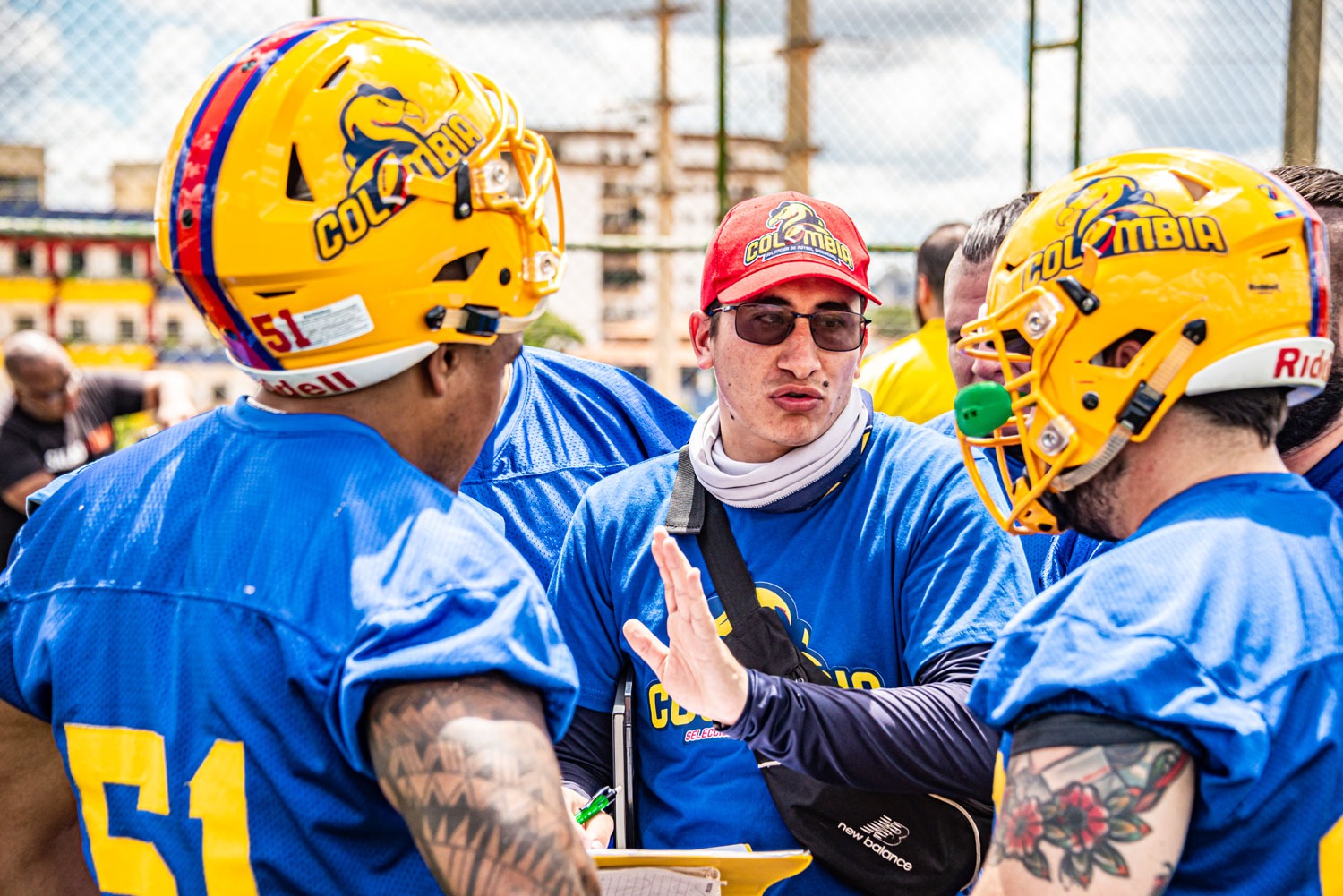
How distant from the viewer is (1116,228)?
1.60 m

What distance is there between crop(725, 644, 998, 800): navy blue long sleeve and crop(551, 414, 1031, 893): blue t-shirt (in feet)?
0.43

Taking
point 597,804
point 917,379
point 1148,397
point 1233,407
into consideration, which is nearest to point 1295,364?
point 1233,407

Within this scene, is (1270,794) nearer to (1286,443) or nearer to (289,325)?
(1286,443)

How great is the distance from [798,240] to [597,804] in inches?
52.6

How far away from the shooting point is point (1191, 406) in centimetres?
159

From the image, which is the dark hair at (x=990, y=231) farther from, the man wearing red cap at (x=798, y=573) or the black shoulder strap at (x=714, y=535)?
the black shoulder strap at (x=714, y=535)

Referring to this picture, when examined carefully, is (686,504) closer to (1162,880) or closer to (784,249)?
(784,249)

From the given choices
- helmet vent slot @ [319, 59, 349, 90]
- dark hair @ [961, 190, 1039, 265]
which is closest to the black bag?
helmet vent slot @ [319, 59, 349, 90]

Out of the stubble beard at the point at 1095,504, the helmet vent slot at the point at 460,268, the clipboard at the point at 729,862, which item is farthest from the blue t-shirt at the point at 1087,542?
the helmet vent slot at the point at 460,268

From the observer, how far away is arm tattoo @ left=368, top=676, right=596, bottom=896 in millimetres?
1279

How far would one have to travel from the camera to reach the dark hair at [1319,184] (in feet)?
8.14

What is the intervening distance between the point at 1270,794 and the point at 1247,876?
4.5 inches

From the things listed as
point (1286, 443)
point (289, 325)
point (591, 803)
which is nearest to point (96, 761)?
point (289, 325)

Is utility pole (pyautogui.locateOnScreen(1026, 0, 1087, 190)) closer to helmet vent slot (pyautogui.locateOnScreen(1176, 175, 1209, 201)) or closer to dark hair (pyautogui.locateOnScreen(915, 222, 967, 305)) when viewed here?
dark hair (pyautogui.locateOnScreen(915, 222, 967, 305))
